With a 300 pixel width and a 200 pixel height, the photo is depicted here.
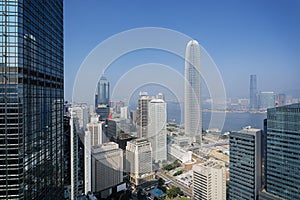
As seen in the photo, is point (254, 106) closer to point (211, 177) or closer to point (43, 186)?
point (211, 177)

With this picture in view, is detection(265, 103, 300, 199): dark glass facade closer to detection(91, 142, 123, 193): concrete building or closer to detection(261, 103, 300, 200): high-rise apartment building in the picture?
detection(261, 103, 300, 200): high-rise apartment building

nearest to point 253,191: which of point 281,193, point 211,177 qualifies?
point 281,193

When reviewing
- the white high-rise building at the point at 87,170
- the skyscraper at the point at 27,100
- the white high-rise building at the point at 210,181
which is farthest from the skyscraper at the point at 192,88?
the white high-rise building at the point at 87,170

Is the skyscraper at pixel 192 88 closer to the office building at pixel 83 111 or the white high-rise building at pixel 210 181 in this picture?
the office building at pixel 83 111

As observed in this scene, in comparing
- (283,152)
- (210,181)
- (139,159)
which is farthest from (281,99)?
(139,159)

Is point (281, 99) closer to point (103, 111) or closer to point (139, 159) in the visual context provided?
point (139, 159)
